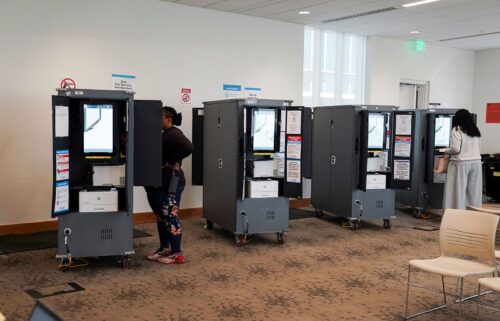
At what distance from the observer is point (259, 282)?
5008 mm

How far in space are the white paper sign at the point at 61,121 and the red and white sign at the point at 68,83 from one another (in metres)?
1.99

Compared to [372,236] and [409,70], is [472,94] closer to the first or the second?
[409,70]

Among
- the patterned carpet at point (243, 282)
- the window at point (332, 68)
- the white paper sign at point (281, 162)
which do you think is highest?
the window at point (332, 68)

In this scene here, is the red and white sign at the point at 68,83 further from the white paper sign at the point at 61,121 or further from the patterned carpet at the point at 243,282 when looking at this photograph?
the patterned carpet at the point at 243,282

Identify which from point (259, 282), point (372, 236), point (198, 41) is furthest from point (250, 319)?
point (198, 41)

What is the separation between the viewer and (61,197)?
5008mm

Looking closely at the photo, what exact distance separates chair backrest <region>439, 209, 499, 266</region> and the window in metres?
5.42

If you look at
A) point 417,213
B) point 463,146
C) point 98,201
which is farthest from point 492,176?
point 98,201

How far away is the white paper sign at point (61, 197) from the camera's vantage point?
4.95 m

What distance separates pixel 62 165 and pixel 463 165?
5.45m

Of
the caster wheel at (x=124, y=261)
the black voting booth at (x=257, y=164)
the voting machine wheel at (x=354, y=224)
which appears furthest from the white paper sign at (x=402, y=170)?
the caster wheel at (x=124, y=261)

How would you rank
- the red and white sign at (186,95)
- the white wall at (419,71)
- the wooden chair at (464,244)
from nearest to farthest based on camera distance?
the wooden chair at (464,244) < the red and white sign at (186,95) < the white wall at (419,71)

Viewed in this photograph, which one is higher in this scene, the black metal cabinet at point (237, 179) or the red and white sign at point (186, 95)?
the red and white sign at point (186, 95)

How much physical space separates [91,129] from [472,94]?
10026mm
